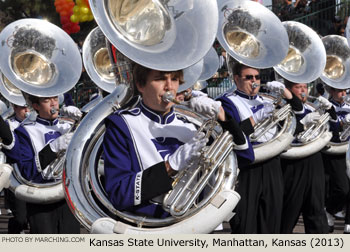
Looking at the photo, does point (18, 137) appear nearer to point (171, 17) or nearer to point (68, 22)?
point (171, 17)

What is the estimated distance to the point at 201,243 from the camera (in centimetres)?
263

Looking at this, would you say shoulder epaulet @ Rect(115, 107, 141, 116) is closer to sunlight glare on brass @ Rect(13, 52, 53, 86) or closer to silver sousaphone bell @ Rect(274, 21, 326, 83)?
sunlight glare on brass @ Rect(13, 52, 53, 86)

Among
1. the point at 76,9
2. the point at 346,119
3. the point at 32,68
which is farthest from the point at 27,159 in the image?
the point at 76,9

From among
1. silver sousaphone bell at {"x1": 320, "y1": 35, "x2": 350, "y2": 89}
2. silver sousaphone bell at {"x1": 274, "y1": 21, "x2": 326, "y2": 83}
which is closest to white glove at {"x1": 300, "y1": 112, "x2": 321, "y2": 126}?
silver sousaphone bell at {"x1": 274, "y1": 21, "x2": 326, "y2": 83}

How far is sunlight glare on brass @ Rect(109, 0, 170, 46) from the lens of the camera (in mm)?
2926

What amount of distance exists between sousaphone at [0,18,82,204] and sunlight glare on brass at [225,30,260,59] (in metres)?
1.24

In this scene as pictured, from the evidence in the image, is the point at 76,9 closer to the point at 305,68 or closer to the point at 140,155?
the point at 305,68

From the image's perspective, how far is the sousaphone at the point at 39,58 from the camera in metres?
5.13

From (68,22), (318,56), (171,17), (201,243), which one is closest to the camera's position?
(201,243)

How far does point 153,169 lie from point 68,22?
33.5ft

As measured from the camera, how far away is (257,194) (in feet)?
15.1

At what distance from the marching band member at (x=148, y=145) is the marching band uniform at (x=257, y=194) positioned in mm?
1624

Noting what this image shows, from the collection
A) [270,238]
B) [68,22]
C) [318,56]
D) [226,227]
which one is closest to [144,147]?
[270,238]

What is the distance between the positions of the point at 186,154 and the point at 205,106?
27 cm
